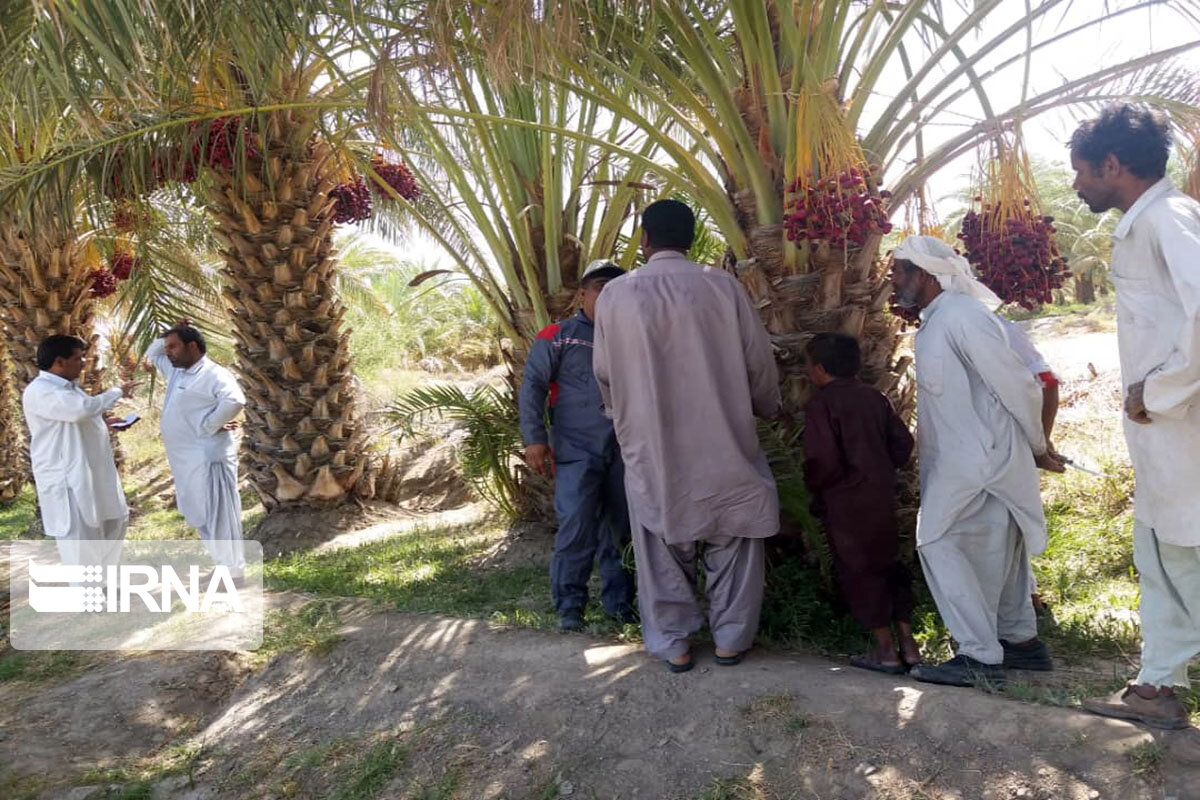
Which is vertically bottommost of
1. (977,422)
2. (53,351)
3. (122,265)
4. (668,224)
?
(977,422)

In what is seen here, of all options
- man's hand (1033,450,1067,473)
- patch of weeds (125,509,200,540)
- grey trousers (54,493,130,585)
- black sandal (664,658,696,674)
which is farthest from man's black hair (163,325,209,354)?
man's hand (1033,450,1067,473)

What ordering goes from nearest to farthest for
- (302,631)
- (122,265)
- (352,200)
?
1. (302,631)
2. (352,200)
3. (122,265)

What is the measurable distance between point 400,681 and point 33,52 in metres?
3.24

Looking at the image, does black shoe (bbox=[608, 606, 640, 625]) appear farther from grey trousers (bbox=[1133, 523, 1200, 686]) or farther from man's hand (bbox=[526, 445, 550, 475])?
grey trousers (bbox=[1133, 523, 1200, 686])

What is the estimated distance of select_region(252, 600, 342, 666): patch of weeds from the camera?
4543mm

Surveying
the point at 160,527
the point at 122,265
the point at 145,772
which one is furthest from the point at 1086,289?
the point at 145,772

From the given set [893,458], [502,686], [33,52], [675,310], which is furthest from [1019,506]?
[33,52]

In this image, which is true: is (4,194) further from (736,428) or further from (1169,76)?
(1169,76)

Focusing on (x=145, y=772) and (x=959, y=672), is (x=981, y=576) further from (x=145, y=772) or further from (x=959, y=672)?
(x=145, y=772)

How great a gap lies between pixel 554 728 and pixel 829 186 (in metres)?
2.27

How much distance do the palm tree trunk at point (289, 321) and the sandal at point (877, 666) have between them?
17.5ft

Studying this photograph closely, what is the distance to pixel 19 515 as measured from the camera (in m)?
11.6

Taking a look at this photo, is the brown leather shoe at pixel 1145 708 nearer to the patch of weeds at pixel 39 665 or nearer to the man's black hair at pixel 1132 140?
the man's black hair at pixel 1132 140

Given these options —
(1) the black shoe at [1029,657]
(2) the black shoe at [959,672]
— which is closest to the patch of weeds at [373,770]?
(2) the black shoe at [959,672]
